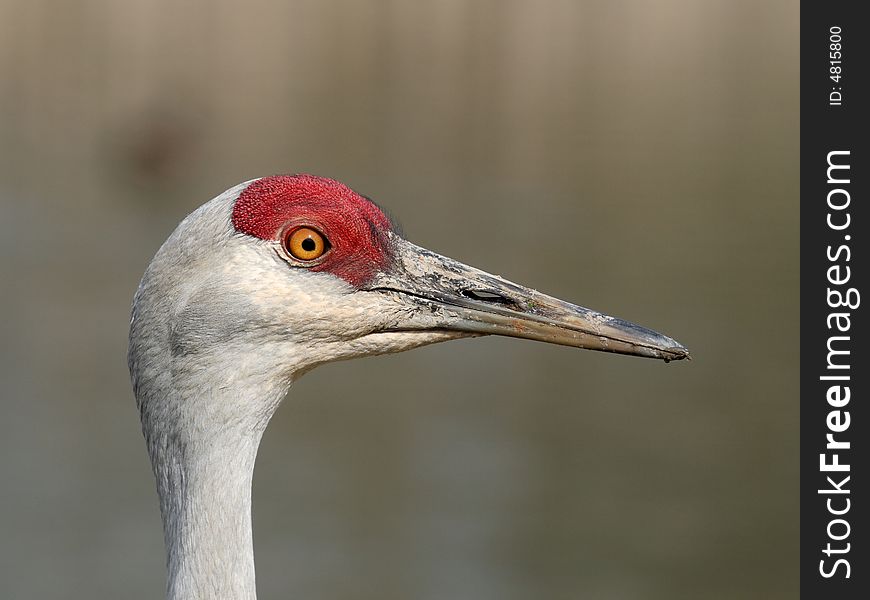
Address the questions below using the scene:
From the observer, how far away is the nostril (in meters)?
3.41

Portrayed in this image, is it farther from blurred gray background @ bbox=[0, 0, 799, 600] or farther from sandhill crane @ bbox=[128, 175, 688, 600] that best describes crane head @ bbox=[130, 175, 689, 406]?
blurred gray background @ bbox=[0, 0, 799, 600]

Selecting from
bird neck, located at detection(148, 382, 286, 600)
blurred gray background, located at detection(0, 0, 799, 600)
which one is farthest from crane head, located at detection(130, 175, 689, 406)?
blurred gray background, located at detection(0, 0, 799, 600)

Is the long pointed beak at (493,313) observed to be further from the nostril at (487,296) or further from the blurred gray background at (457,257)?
the blurred gray background at (457,257)

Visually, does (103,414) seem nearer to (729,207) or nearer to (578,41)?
(729,207)

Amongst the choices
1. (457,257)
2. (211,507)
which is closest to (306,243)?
(211,507)

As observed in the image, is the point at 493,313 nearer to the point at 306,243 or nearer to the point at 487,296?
the point at 487,296

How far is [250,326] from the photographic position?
125 inches

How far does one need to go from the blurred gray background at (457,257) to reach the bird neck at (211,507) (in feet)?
14.2

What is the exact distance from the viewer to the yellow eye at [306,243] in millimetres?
3264

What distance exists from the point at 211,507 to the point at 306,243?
77 cm

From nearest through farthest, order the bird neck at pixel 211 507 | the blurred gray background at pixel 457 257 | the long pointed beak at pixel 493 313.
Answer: the bird neck at pixel 211 507 → the long pointed beak at pixel 493 313 → the blurred gray background at pixel 457 257

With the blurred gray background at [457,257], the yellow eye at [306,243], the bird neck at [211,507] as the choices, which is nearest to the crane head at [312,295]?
the yellow eye at [306,243]

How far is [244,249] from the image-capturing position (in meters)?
3.22

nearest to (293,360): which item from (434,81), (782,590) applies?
(782,590)
